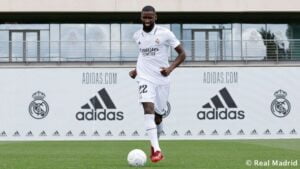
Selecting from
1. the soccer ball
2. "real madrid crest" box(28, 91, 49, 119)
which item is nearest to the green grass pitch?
the soccer ball

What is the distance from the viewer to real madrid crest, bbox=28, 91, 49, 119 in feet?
101

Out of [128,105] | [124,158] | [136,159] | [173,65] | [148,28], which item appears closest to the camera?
[136,159]

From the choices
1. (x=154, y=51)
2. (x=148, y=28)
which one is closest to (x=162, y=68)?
(x=154, y=51)

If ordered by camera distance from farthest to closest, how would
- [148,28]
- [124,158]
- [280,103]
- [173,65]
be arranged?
1. [280,103]
2. [124,158]
3. [148,28]
4. [173,65]

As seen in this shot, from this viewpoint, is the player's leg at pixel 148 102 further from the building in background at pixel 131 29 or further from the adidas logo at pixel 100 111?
the building in background at pixel 131 29

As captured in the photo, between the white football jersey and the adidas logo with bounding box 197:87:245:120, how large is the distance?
18.7 meters

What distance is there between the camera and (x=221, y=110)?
102 ft

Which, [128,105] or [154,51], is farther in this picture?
[128,105]

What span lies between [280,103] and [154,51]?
768 inches

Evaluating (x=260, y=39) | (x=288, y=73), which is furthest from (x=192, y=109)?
(x=260, y=39)

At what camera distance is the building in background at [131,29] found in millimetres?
34188

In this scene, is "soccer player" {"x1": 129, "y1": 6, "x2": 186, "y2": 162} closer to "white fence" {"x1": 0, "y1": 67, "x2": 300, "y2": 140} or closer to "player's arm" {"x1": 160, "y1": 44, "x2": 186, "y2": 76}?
"player's arm" {"x1": 160, "y1": 44, "x2": 186, "y2": 76}

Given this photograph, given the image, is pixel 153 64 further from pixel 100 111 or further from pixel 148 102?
pixel 100 111

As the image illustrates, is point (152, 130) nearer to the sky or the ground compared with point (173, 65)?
nearer to the ground
